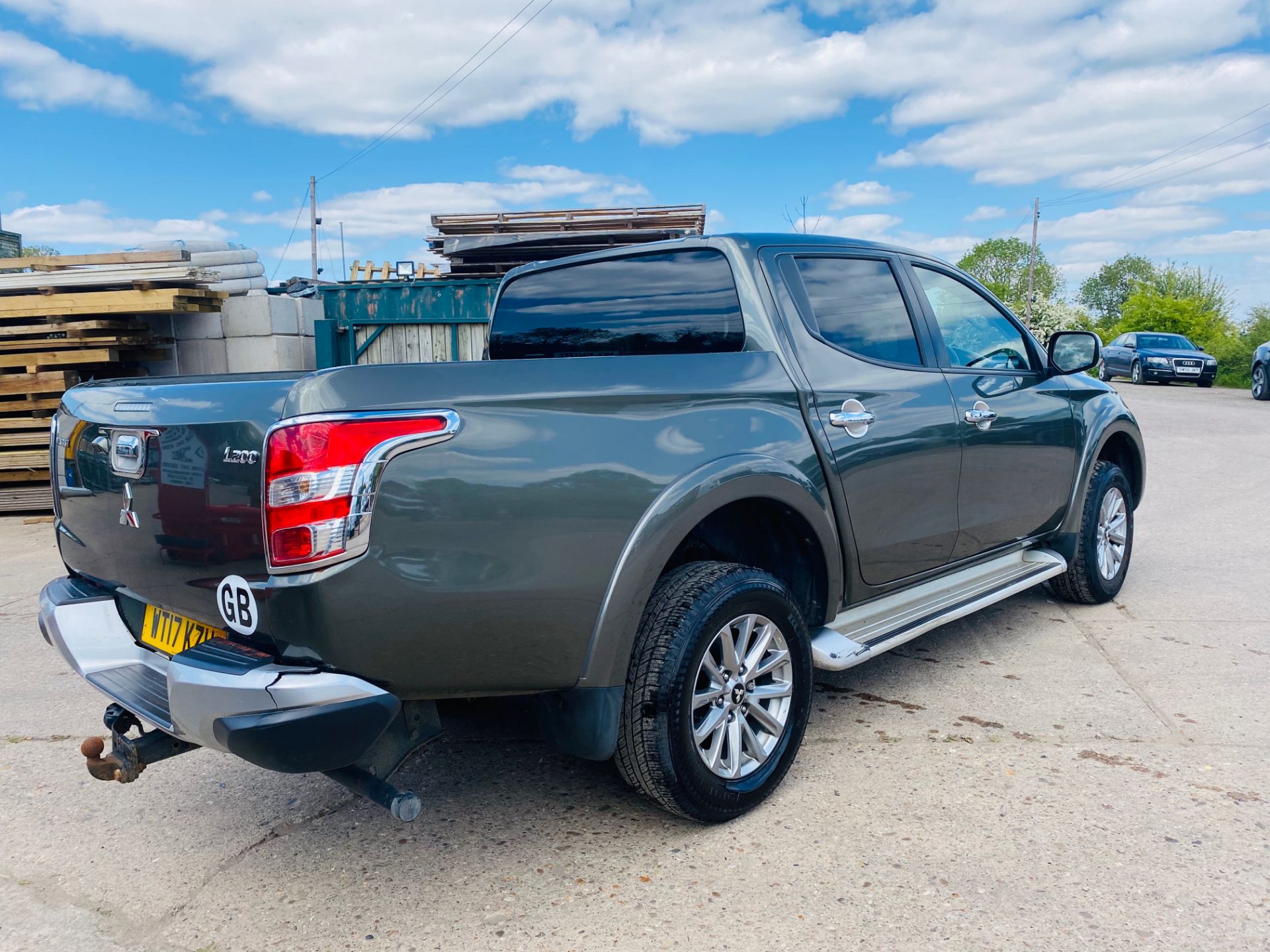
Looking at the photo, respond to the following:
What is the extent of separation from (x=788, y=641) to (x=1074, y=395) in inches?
98.3

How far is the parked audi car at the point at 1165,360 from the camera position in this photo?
25.3 meters

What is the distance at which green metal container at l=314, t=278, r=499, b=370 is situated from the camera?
455 inches

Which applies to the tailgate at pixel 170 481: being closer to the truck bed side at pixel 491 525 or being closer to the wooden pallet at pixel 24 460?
the truck bed side at pixel 491 525

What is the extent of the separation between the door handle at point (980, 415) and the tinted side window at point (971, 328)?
7.5 inches

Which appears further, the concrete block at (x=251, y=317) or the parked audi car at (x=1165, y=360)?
the parked audi car at (x=1165, y=360)

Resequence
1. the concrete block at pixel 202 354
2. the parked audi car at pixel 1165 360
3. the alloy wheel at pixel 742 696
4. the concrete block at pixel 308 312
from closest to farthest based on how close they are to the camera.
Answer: the alloy wheel at pixel 742 696, the concrete block at pixel 202 354, the concrete block at pixel 308 312, the parked audi car at pixel 1165 360

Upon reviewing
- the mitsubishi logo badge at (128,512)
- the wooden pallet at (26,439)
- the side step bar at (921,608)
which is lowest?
the side step bar at (921,608)

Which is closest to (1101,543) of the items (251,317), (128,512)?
(128,512)

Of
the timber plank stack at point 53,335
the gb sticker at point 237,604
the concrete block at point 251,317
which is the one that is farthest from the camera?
the concrete block at point 251,317

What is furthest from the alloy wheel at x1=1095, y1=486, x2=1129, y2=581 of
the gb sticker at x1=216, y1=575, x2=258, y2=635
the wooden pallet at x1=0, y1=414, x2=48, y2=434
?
the wooden pallet at x1=0, y1=414, x2=48, y2=434

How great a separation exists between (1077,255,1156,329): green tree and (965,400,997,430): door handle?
297 feet

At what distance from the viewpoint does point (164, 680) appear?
2.60m

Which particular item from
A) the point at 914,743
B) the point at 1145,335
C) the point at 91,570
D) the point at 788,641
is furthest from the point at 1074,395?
the point at 1145,335

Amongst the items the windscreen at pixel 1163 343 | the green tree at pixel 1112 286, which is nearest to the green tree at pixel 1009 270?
the green tree at pixel 1112 286
